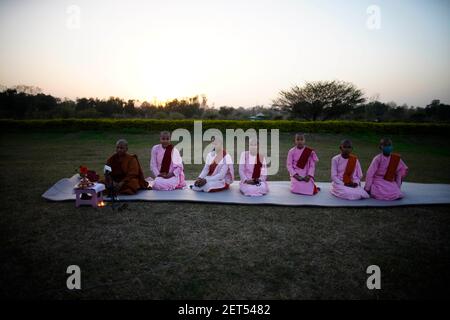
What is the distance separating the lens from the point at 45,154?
14.2 m

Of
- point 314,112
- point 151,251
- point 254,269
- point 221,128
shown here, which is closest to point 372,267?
point 254,269

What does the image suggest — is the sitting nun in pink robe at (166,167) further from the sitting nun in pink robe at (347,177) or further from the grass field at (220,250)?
the sitting nun in pink robe at (347,177)

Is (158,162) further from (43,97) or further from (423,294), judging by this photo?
(43,97)

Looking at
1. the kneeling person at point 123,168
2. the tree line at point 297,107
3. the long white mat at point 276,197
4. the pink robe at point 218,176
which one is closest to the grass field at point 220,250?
the long white mat at point 276,197

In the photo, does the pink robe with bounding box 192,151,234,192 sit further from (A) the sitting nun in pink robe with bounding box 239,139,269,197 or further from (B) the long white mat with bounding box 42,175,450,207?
(A) the sitting nun in pink robe with bounding box 239,139,269,197

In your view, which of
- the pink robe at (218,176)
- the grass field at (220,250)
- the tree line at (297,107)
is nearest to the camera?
the grass field at (220,250)

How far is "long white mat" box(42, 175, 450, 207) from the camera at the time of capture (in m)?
6.40

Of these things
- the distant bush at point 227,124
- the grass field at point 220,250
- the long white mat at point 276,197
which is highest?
the distant bush at point 227,124

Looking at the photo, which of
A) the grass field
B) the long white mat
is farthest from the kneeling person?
the grass field

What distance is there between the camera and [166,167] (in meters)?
7.73

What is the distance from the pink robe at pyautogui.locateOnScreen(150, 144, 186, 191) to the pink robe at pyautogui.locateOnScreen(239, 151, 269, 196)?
1634mm

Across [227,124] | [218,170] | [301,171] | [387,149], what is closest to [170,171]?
[218,170]

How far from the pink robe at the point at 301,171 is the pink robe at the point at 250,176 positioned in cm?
68

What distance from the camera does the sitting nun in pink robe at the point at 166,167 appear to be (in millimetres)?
7457
